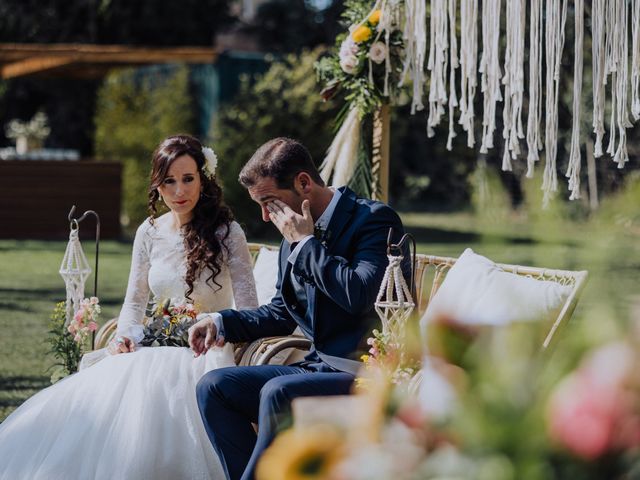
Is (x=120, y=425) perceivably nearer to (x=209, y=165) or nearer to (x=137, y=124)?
(x=209, y=165)

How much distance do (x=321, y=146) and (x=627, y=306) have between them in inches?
520

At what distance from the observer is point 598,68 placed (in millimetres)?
3695

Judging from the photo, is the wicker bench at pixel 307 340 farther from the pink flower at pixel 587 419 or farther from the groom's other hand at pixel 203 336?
the pink flower at pixel 587 419

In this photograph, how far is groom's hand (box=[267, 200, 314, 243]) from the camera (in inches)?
126

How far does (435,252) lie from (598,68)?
8.75 meters

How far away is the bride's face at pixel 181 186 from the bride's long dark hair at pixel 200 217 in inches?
0.8

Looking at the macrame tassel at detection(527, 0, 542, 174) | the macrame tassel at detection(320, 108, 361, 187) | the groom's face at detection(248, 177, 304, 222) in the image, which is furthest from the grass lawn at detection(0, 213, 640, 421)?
the macrame tassel at detection(320, 108, 361, 187)

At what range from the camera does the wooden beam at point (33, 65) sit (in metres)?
14.8

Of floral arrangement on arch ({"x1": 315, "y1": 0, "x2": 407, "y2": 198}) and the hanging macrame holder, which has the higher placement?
floral arrangement on arch ({"x1": 315, "y1": 0, "x2": 407, "y2": 198})

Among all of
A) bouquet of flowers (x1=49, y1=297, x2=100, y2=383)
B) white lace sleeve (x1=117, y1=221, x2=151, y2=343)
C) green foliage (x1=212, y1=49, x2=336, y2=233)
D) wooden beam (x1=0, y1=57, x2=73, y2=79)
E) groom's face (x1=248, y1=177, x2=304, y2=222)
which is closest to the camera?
groom's face (x1=248, y1=177, x2=304, y2=222)

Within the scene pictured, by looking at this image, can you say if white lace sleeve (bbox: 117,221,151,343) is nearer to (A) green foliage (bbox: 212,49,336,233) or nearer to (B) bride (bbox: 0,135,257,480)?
(B) bride (bbox: 0,135,257,480)

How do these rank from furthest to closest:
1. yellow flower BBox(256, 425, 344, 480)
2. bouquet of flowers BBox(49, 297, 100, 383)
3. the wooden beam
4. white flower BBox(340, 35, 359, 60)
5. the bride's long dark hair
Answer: the wooden beam
white flower BBox(340, 35, 359, 60)
bouquet of flowers BBox(49, 297, 100, 383)
the bride's long dark hair
yellow flower BBox(256, 425, 344, 480)

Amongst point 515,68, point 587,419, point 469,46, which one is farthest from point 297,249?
point 587,419

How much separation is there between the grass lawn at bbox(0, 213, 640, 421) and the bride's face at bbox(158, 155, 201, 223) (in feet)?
3.83
